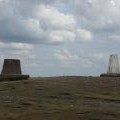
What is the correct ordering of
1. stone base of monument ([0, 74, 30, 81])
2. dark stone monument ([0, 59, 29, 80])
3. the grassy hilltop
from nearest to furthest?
the grassy hilltop
stone base of monument ([0, 74, 30, 81])
dark stone monument ([0, 59, 29, 80])

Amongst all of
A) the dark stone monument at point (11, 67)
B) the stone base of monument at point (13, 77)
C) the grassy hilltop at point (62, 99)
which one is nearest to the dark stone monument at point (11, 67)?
the dark stone monument at point (11, 67)

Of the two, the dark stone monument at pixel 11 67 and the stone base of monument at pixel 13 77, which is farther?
the dark stone monument at pixel 11 67

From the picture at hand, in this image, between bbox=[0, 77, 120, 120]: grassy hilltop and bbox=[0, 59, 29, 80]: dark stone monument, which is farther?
bbox=[0, 59, 29, 80]: dark stone monument

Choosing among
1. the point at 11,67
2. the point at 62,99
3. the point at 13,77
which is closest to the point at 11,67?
the point at 11,67

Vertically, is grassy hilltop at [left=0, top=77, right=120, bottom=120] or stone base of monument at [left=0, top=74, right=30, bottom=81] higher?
stone base of monument at [left=0, top=74, right=30, bottom=81]

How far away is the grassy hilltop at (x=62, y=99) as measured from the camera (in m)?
21.0

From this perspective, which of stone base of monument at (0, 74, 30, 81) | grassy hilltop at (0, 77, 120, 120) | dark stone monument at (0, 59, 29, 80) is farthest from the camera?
dark stone monument at (0, 59, 29, 80)

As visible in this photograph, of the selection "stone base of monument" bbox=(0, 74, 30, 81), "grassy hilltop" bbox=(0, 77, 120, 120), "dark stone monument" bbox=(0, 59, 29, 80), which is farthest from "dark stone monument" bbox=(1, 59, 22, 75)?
"grassy hilltop" bbox=(0, 77, 120, 120)

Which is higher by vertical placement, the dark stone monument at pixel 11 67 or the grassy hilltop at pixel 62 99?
the dark stone monument at pixel 11 67

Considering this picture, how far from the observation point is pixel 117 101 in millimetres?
26500

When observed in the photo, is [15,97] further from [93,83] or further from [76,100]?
[93,83]

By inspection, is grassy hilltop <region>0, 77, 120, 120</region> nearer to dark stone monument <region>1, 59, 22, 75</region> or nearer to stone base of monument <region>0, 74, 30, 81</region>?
stone base of monument <region>0, 74, 30, 81</region>

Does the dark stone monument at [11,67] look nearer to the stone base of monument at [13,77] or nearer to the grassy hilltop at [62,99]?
the stone base of monument at [13,77]

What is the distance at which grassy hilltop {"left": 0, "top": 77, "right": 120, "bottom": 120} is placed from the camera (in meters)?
21.0
